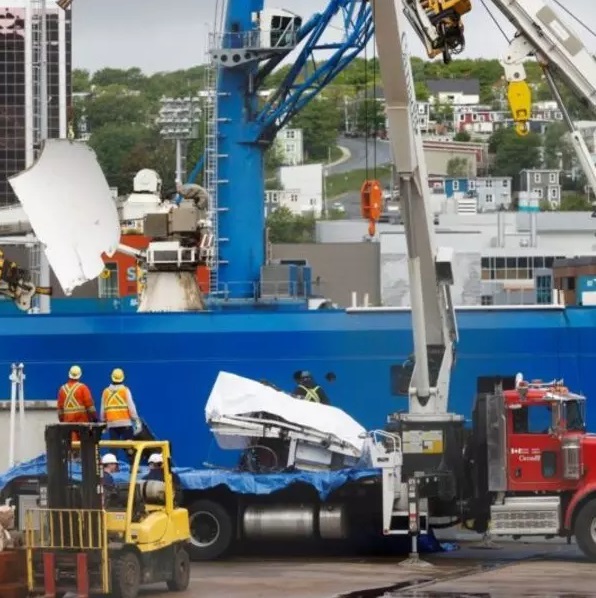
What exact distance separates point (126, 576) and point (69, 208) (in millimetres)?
16336

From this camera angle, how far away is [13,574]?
24531mm

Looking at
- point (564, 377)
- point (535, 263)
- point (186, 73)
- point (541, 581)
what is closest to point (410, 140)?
point (541, 581)

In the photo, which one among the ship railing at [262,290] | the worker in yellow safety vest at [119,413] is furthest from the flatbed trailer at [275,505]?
the ship railing at [262,290]

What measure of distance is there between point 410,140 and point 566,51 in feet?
19.9

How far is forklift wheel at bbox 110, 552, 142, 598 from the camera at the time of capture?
2427 centimetres

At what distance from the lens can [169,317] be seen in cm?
3997

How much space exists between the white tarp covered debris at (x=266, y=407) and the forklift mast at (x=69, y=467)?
20.2ft

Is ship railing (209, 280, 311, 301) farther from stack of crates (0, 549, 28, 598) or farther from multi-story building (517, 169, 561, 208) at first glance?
multi-story building (517, 169, 561, 208)

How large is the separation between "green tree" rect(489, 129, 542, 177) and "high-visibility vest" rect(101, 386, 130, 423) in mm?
153423

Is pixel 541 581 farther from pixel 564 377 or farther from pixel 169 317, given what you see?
pixel 169 317

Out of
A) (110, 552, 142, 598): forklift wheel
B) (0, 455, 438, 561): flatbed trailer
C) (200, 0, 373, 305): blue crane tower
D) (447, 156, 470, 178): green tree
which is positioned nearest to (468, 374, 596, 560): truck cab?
(0, 455, 438, 561): flatbed trailer

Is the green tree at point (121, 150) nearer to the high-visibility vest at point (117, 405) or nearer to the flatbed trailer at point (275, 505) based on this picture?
the high-visibility vest at point (117, 405)

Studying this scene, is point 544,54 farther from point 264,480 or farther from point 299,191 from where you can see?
point 299,191

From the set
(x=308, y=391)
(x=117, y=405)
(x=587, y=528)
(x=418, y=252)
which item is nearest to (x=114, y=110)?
(x=308, y=391)
